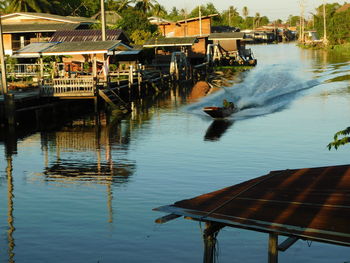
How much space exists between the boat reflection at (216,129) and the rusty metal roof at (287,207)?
20217 mm

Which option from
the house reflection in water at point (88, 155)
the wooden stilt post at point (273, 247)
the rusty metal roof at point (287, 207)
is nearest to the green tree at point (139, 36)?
the house reflection in water at point (88, 155)

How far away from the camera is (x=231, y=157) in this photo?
26.0 m

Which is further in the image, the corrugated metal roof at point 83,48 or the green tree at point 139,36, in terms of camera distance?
the green tree at point 139,36

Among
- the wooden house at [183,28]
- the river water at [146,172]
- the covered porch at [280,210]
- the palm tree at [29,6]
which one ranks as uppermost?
the palm tree at [29,6]

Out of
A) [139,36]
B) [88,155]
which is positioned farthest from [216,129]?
[139,36]

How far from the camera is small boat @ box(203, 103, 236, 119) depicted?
36.5m

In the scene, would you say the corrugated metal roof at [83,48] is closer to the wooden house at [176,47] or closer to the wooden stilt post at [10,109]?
the wooden stilt post at [10,109]

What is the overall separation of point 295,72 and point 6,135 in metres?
45.3

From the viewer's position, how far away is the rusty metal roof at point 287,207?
8.72 meters

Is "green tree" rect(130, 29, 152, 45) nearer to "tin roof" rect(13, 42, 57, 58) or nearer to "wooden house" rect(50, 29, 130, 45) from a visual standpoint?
"wooden house" rect(50, 29, 130, 45)

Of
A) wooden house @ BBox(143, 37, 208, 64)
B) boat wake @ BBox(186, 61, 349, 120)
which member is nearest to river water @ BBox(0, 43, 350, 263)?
boat wake @ BBox(186, 61, 349, 120)

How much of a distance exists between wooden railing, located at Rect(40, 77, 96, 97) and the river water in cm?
192

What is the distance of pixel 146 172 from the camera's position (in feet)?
77.2

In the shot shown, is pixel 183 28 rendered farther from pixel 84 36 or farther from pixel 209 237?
pixel 209 237
